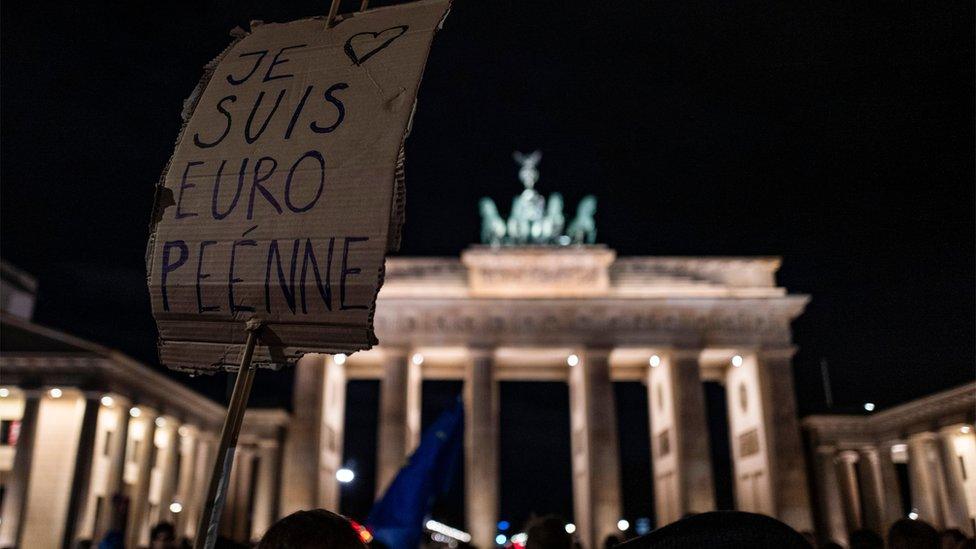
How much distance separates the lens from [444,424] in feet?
31.0

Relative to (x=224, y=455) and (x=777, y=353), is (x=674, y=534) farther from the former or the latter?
(x=777, y=353)

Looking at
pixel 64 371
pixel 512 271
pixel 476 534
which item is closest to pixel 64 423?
pixel 64 371

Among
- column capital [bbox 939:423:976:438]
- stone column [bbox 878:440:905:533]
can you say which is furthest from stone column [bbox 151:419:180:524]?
stone column [bbox 878:440:905:533]

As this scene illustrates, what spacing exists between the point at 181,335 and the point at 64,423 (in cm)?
3314

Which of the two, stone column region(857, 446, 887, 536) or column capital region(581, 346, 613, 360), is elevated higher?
column capital region(581, 346, 613, 360)

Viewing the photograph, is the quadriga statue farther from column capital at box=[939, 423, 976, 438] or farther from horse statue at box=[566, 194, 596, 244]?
column capital at box=[939, 423, 976, 438]

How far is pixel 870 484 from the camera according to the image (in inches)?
1706

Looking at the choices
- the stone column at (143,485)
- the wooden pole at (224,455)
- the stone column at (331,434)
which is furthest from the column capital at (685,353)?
the wooden pole at (224,455)

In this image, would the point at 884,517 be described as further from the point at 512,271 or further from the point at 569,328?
the point at 512,271

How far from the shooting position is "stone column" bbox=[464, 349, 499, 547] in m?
37.2

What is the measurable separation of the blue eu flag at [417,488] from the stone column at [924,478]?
35.8 meters

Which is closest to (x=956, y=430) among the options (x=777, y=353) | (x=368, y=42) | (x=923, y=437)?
(x=923, y=437)

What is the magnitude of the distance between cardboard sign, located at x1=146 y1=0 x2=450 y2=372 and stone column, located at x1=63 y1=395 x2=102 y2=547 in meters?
30.4

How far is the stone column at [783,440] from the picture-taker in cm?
3759
